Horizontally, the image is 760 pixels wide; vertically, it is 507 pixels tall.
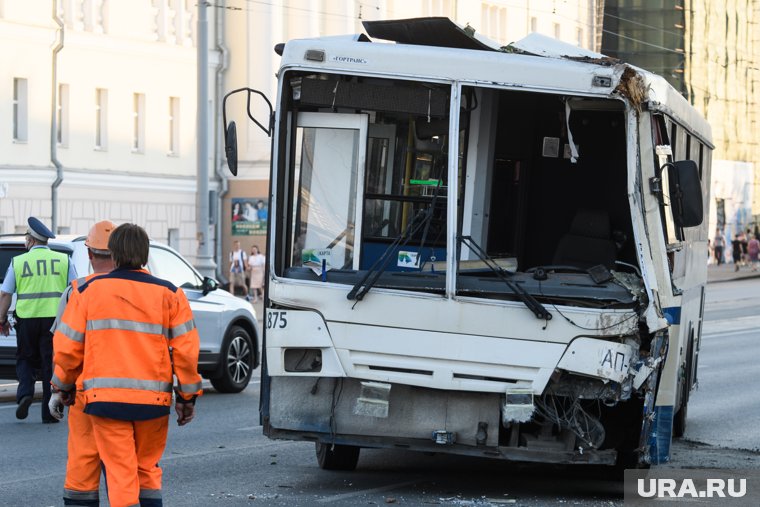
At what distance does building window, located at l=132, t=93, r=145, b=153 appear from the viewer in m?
41.6

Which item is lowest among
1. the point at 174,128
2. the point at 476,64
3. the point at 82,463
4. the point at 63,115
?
the point at 82,463

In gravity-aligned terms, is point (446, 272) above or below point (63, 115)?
below

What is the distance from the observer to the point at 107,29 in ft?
130

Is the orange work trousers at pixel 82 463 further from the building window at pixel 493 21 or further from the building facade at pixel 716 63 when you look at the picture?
the building facade at pixel 716 63

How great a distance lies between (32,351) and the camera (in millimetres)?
13102

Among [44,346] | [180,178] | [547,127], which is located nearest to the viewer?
[547,127]

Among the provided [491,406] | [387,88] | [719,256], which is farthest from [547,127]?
[719,256]

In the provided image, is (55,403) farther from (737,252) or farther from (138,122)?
(737,252)

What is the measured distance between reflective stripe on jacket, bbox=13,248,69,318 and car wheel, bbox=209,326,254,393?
313cm

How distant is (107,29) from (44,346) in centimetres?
2776

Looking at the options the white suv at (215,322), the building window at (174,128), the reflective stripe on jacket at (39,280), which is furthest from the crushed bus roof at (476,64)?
the building window at (174,128)

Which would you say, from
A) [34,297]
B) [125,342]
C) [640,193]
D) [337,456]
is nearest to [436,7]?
[34,297]

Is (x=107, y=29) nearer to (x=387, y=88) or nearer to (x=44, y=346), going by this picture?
(x=44, y=346)

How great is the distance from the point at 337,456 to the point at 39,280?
12.1 feet
